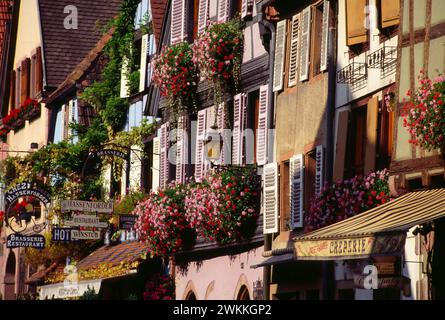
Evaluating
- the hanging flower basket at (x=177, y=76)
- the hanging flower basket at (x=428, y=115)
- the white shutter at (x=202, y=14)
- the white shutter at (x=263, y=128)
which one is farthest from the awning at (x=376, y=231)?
the white shutter at (x=202, y=14)

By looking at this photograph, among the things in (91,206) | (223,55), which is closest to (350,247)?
(223,55)

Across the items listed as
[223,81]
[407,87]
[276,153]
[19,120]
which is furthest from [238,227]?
[19,120]

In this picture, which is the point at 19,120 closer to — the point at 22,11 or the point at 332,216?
the point at 22,11

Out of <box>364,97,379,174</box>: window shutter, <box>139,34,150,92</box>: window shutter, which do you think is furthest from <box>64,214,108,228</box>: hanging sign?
<box>364,97,379,174</box>: window shutter

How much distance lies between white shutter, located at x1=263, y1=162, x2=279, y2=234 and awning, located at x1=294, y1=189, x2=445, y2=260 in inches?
213

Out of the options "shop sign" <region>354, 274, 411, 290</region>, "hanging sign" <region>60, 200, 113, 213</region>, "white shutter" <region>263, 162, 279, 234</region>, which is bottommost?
"shop sign" <region>354, 274, 411, 290</region>

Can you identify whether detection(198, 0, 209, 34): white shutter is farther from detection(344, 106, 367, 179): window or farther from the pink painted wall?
detection(344, 106, 367, 179): window

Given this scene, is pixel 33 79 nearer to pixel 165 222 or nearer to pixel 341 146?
pixel 165 222

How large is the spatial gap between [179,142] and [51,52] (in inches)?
499

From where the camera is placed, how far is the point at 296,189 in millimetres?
24125

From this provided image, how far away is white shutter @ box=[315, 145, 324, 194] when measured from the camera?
2286cm

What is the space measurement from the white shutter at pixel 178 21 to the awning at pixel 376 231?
39.5 feet

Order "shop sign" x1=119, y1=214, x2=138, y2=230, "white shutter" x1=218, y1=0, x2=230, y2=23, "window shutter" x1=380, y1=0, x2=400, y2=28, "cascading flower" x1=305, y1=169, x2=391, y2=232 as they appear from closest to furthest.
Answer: "cascading flower" x1=305, y1=169, x2=391, y2=232 < "window shutter" x1=380, y1=0, x2=400, y2=28 < "white shutter" x1=218, y1=0, x2=230, y2=23 < "shop sign" x1=119, y1=214, x2=138, y2=230

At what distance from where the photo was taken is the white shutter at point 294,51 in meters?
24.7
